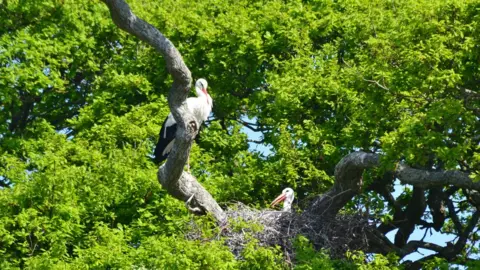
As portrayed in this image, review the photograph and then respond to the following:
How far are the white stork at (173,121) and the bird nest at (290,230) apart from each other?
62.7 inches

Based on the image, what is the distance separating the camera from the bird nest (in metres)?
17.6

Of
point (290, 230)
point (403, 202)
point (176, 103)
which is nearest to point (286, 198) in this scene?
point (290, 230)

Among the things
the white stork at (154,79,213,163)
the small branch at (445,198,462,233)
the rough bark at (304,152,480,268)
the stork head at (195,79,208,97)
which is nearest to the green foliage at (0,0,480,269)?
the rough bark at (304,152,480,268)

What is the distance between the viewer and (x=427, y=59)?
52.3 feet

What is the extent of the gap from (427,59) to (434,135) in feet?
3.31

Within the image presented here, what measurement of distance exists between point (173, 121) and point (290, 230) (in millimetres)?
2606

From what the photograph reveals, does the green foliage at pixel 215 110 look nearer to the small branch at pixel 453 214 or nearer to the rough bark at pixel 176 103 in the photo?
Result: the rough bark at pixel 176 103

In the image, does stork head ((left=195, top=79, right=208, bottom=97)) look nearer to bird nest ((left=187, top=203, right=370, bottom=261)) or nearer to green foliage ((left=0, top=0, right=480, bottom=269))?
green foliage ((left=0, top=0, right=480, bottom=269))

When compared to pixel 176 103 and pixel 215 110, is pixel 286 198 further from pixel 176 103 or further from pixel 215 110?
pixel 176 103

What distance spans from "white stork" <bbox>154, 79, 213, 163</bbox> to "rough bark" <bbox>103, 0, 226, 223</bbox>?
1941 millimetres

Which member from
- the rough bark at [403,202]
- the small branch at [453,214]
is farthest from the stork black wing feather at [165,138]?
the small branch at [453,214]

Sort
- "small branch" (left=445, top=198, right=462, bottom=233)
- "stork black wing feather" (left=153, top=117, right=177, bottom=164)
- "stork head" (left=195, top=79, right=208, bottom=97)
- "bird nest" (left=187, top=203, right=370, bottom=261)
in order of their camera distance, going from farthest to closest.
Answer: "stork head" (left=195, top=79, right=208, bottom=97)
"small branch" (left=445, top=198, right=462, bottom=233)
"stork black wing feather" (left=153, top=117, right=177, bottom=164)
"bird nest" (left=187, top=203, right=370, bottom=261)

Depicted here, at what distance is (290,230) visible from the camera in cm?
1805

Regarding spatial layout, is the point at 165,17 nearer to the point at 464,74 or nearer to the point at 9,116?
the point at 9,116
